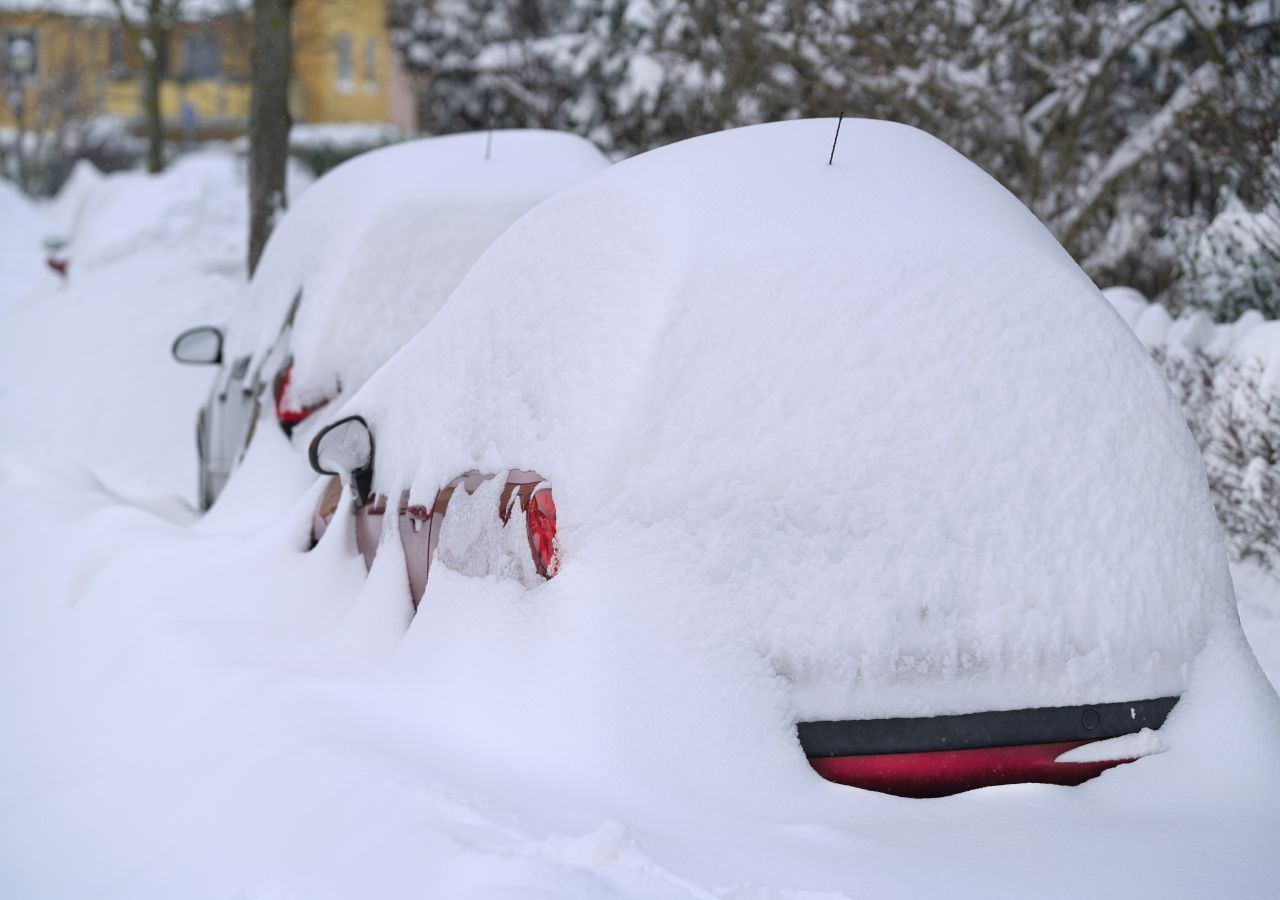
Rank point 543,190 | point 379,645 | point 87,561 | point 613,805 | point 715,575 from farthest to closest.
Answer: point 543,190 → point 87,561 → point 379,645 → point 715,575 → point 613,805

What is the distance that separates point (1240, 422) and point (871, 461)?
12.5 feet

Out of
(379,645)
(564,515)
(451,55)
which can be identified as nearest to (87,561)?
(379,645)

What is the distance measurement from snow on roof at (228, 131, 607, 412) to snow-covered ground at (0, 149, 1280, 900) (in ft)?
2.70

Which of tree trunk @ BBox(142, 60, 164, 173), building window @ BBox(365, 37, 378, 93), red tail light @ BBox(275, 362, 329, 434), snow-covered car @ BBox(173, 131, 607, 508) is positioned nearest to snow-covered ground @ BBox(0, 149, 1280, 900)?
red tail light @ BBox(275, 362, 329, 434)

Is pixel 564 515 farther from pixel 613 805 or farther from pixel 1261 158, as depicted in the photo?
→ pixel 1261 158

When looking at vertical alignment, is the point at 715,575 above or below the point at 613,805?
above

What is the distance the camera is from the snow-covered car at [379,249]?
5.71 m

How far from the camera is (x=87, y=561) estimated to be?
17.3 feet

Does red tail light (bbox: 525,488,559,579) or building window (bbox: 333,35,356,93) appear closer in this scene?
red tail light (bbox: 525,488,559,579)

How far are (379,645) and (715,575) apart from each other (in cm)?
123

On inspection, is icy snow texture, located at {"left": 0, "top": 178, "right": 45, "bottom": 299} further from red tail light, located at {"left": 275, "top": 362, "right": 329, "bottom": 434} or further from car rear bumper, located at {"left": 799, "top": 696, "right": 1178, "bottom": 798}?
car rear bumper, located at {"left": 799, "top": 696, "right": 1178, "bottom": 798}

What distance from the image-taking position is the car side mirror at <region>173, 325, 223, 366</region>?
7.57 meters

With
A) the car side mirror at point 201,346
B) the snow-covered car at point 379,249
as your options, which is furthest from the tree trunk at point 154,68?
the snow-covered car at point 379,249

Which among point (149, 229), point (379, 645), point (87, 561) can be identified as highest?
point (379, 645)
